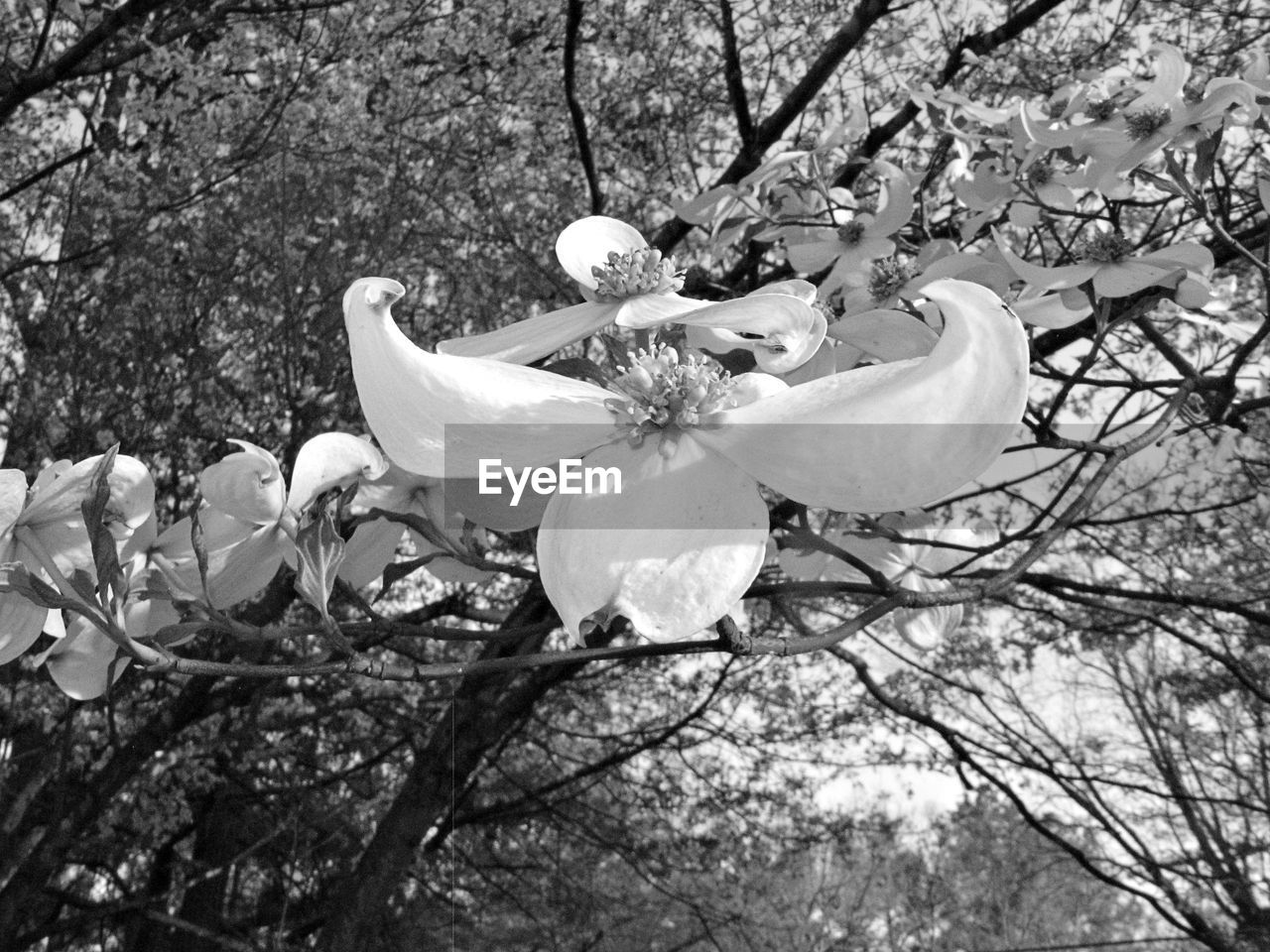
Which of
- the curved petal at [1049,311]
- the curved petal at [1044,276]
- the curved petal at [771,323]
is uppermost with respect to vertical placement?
the curved petal at [1044,276]

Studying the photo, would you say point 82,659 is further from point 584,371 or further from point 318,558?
point 584,371

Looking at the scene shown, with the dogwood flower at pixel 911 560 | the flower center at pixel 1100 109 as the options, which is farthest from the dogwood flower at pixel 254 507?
the flower center at pixel 1100 109

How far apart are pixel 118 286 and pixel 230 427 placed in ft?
1.51

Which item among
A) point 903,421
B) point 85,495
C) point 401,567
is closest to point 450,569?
point 401,567

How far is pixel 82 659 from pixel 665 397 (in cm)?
28

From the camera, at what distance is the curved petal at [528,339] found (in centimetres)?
34

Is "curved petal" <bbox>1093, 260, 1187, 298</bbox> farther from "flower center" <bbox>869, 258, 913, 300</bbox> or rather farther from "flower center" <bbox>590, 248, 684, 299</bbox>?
"flower center" <bbox>590, 248, 684, 299</bbox>

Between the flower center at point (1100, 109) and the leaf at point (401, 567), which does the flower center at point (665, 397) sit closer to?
the leaf at point (401, 567)

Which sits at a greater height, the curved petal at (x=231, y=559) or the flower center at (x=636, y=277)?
the flower center at (x=636, y=277)

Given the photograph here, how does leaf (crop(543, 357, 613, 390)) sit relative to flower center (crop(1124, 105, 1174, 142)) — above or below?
below

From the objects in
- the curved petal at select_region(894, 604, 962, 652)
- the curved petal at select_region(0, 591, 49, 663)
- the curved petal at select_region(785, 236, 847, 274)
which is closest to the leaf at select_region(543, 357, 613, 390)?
the curved petal at select_region(0, 591, 49, 663)

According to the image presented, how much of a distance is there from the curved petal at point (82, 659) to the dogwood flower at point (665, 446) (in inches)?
9.0

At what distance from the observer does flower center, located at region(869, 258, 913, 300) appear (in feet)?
2.38

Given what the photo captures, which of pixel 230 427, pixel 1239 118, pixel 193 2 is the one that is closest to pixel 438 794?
pixel 230 427
